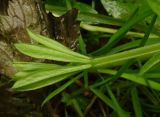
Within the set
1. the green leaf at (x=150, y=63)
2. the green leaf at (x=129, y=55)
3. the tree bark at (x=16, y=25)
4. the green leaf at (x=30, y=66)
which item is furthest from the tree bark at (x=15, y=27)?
the green leaf at (x=150, y=63)

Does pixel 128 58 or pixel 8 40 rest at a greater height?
pixel 8 40

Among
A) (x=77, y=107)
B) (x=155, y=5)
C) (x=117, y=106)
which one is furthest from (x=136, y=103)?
(x=155, y=5)

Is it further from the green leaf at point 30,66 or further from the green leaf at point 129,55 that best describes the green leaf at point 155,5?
the green leaf at point 30,66

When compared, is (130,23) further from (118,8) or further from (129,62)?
(118,8)

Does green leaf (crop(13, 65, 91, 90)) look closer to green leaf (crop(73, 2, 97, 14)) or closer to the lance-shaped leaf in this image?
the lance-shaped leaf

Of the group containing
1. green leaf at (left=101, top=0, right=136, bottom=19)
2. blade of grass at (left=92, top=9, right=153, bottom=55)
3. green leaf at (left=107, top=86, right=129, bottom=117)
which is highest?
green leaf at (left=101, top=0, right=136, bottom=19)

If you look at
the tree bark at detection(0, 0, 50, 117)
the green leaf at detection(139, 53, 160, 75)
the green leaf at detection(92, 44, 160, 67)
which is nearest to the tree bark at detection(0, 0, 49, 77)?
the tree bark at detection(0, 0, 50, 117)

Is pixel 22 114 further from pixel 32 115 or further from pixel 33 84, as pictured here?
pixel 33 84

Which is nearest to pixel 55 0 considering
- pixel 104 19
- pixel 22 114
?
pixel 104 19
